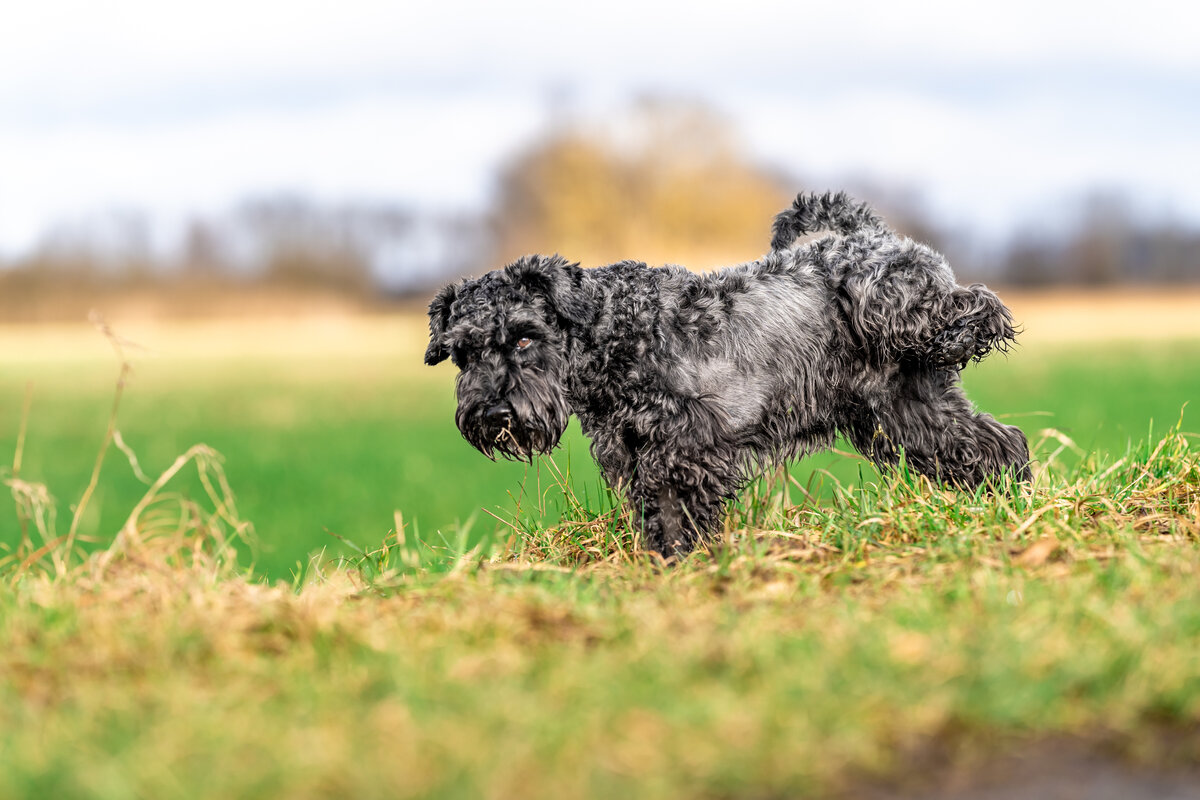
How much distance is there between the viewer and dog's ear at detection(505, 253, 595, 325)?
13.9 ft

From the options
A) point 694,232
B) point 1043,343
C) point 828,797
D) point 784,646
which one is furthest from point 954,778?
Result: point 694,232

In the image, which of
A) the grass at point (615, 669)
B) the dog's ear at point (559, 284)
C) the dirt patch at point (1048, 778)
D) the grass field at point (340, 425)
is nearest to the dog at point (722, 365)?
the dog's ear at point (559, 284)

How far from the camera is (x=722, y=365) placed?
4.42 metres

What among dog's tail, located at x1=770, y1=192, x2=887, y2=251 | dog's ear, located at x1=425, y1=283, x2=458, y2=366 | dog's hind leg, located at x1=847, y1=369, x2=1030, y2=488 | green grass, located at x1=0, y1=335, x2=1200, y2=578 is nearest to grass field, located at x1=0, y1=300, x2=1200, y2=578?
A: green grass, located at x1=0, y1=335, x2=1200, y2=578

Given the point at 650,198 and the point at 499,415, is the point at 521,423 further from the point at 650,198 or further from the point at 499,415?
the point at 650,198

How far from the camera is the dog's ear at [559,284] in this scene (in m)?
4.23

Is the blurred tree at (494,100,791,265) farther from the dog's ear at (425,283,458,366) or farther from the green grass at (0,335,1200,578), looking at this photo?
the dog's ear at (425,283,458,366)

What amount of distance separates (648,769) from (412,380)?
2443cm

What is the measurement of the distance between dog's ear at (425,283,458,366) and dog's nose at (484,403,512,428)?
45 centimetres

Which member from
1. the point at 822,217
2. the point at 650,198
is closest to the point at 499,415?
the point at 822,217

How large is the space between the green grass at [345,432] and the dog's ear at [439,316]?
0.79 metres

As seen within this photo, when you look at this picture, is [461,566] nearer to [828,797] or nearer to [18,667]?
[18,667]

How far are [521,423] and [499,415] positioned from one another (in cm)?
10

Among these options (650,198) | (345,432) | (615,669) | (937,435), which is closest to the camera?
(615,669)
